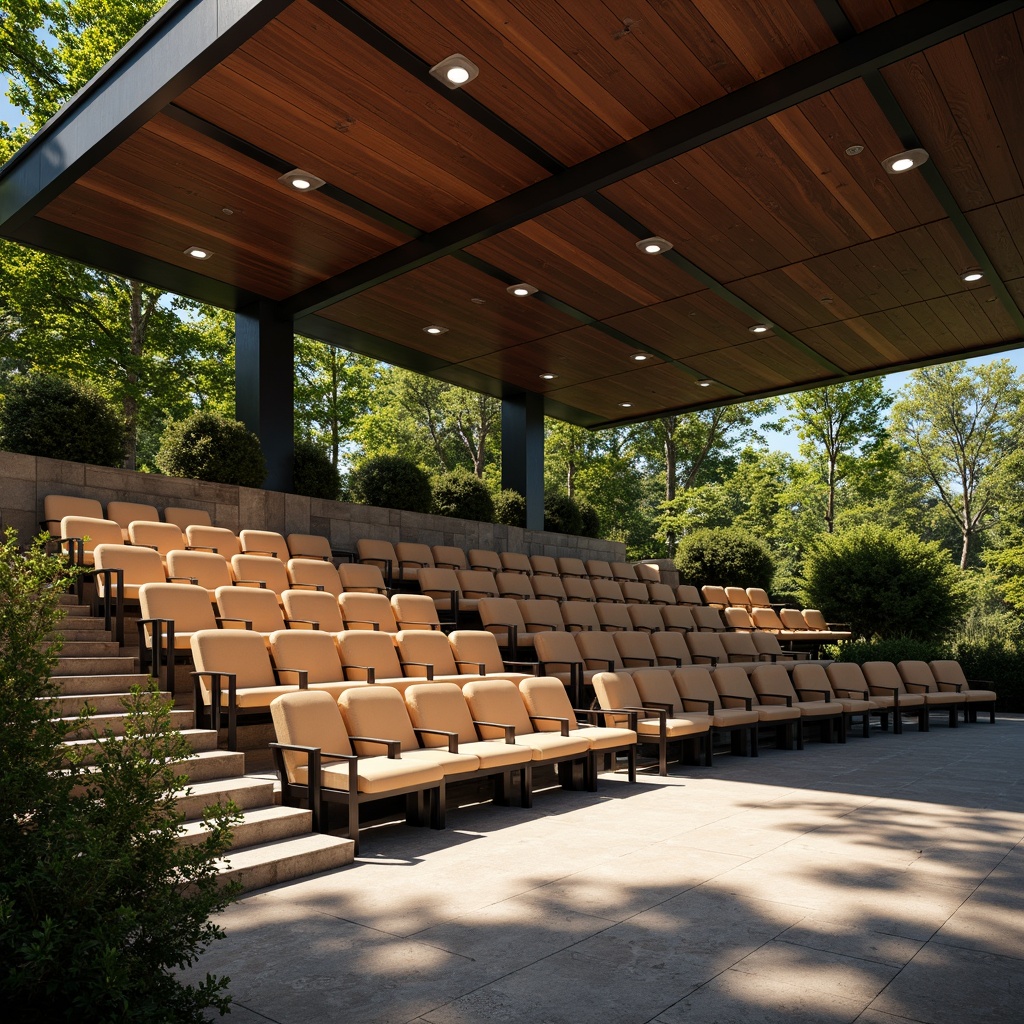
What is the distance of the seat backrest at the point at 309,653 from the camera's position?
6.29 m

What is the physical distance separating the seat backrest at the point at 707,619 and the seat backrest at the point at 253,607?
7701 mm

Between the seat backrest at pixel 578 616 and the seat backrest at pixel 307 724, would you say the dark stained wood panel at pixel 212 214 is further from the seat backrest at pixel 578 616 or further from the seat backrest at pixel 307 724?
the seat backrest at pixel 307 724

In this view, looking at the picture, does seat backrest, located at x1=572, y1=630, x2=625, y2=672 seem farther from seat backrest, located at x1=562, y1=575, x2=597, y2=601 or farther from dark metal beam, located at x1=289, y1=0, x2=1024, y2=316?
dark metal beam, located at x1=289, y1=0, x2=1024, y2=316

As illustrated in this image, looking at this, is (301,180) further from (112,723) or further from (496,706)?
(112,723)

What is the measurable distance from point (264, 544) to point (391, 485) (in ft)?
11.6

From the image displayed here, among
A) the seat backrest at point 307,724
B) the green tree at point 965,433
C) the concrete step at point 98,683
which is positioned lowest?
the seat backrest at point 307,724

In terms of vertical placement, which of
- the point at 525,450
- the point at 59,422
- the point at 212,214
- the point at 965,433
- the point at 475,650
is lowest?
the point at 475,650

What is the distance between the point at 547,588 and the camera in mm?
12062

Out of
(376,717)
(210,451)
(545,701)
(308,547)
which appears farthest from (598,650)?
(210,451)

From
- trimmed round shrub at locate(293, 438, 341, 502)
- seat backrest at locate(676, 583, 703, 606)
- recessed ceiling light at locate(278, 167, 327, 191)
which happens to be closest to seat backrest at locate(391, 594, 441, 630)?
trimmed round shrub at locate(293, 438, 341, 502)

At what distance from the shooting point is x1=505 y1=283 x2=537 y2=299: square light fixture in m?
10.8

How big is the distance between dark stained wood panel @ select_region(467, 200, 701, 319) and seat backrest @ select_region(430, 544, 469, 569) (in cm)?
381

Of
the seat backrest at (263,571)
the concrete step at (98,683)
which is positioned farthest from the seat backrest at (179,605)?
the seat backrest at (263,571)

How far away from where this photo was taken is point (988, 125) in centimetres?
708
